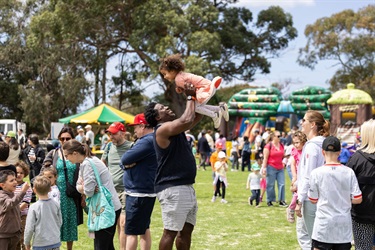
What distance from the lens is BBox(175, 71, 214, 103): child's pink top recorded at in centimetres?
482

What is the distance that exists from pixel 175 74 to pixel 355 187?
6.59 ft

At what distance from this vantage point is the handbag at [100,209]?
6277 millimetres

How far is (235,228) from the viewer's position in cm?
1047

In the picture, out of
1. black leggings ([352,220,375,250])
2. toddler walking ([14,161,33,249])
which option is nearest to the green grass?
toddler walking ([14,161,33,249])

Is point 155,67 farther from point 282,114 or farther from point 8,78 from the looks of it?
point 8,78

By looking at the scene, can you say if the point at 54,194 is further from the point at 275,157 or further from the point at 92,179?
the point at 275,157

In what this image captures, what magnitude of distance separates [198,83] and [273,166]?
8.76m

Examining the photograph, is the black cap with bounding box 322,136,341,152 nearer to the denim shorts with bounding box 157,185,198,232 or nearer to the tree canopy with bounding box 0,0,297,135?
the denim shorts with bounding box 157,185,198,232

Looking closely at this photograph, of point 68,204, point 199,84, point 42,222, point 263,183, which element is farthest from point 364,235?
point 263,183

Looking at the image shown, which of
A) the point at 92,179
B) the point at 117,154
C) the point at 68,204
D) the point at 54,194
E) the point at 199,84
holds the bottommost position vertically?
the point at 68,204

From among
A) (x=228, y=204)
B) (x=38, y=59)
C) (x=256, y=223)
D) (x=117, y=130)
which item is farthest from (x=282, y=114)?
(x=117, y=130)

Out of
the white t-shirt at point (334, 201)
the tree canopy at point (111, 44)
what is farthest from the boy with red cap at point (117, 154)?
the tree canopy at point (111, 44)

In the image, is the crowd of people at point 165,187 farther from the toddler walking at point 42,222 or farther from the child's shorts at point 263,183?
the child's shorts at point 263,183

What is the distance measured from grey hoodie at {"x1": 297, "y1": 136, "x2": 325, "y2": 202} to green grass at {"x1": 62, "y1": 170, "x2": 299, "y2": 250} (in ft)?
9.15
